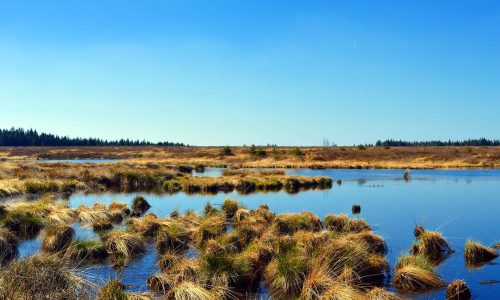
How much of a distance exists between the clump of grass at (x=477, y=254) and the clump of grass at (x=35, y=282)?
42.9 feet

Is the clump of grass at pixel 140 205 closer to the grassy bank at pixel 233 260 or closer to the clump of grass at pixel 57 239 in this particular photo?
the grassy bank at pixel 233 260

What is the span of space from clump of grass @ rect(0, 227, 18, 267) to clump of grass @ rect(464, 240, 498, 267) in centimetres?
1512

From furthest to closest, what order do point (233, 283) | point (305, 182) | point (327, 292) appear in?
1. point (305, 182)
2. point (233, 283)
3. point (327, 292)

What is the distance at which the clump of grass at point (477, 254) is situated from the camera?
16.1 metres

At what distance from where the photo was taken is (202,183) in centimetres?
4112

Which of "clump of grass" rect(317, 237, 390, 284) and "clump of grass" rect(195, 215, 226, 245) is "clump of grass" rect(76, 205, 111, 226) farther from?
"clump of grass" rect(317, 237, 390, 284)

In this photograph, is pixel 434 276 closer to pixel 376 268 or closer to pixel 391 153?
pixel 376 268

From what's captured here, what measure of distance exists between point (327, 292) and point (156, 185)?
34.3 metres

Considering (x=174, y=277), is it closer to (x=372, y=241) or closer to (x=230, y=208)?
(x=372, y=241)

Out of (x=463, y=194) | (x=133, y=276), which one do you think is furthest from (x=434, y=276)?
(x=463, y=194)

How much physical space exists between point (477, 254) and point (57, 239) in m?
14.8

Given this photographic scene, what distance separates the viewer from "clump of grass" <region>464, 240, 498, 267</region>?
16.1 meters

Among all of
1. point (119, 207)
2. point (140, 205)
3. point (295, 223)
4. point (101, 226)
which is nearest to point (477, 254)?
point (295, 223)

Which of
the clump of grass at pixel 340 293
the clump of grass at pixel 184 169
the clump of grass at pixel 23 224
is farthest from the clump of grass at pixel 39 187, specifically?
the clump of grass at pixel 340 293
